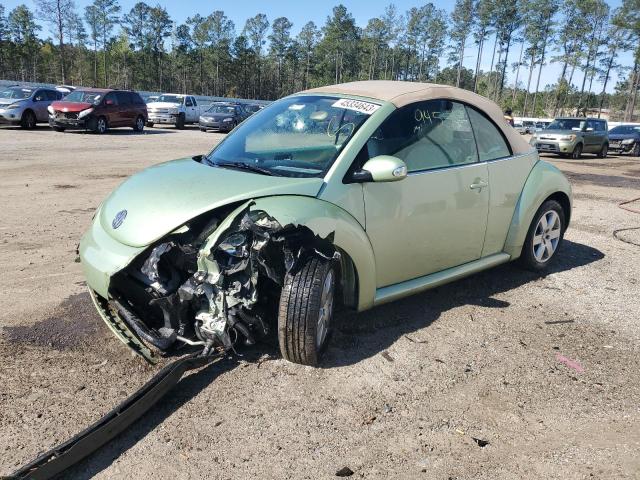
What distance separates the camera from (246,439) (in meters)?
2.66

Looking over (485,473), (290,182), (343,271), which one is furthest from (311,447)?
(290,182)

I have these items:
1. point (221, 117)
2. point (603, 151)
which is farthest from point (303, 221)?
point (221, 117)

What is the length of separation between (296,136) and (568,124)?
2081 centimetres

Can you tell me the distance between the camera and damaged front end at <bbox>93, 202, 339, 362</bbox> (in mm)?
3031

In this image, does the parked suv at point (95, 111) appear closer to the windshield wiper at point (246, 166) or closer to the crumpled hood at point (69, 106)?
the crumpled hood at point (69, 106)

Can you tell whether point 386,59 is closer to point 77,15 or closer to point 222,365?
point 77,15

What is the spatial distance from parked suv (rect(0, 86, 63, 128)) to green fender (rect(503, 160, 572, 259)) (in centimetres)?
2155

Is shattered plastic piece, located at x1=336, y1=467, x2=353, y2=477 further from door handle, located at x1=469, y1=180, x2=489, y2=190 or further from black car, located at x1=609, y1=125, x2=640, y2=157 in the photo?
black car, located at x1=609, y1=125, x2=640, y2=157

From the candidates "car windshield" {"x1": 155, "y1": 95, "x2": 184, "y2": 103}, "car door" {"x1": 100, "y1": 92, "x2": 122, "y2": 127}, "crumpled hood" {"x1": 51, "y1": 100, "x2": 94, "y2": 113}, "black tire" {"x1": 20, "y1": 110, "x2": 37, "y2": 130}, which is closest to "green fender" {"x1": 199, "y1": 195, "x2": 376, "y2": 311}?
"crumpled hood" {"x1": 51, "y1": 100, "x2": 94, "y2": 113}

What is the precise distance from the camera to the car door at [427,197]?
11.9 ft

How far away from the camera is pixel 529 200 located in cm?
482

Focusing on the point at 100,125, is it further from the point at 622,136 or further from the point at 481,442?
the point at 622,136

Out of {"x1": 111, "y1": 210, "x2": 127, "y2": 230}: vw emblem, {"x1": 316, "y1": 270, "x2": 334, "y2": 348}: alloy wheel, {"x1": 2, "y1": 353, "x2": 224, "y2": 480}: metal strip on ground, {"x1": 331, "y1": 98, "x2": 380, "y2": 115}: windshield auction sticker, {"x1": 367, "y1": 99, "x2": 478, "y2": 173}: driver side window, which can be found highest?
{"x1": 331, "y1": 98, "x2": 380, "y2": 115}: windshield auction sticker

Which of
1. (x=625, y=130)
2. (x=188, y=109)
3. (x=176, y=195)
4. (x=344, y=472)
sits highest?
(x=625, y=130)
